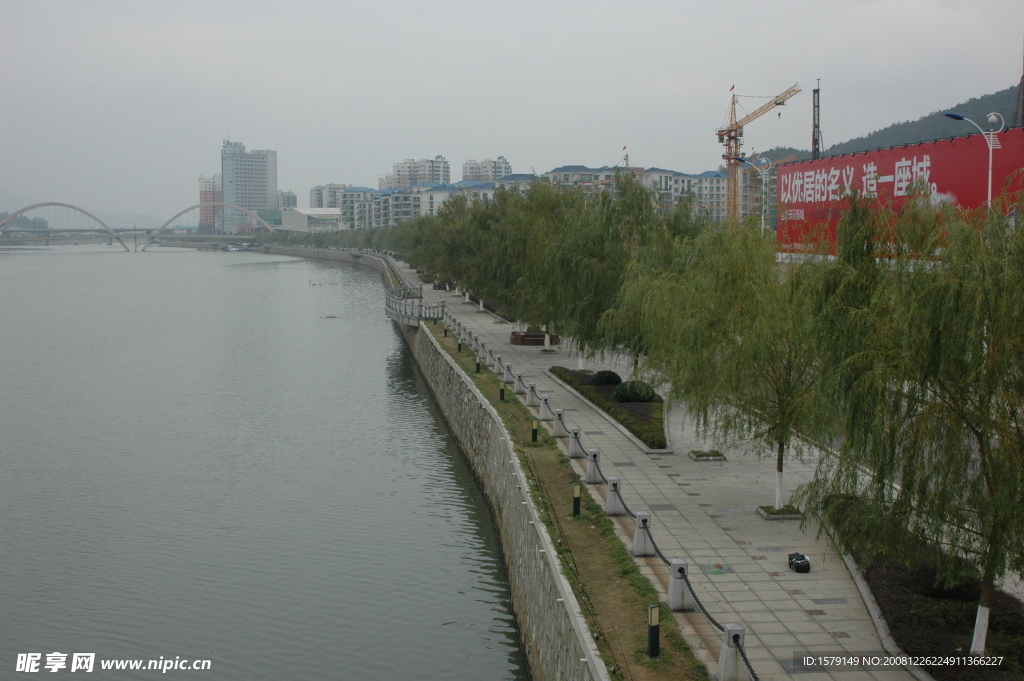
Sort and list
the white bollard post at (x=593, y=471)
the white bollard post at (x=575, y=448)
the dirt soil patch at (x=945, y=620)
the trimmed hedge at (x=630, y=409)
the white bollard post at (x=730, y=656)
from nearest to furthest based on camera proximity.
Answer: the white bollard post at (x=730, y=656) → the dirt soil patch at (x=945, y=620) → the white bollard post at (x=593, y=471) → the white bollard post at (x=575, y=448) → the trimmed hedge at (x=630, y=409)

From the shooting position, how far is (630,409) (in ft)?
80.0

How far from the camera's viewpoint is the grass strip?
10.2 meters

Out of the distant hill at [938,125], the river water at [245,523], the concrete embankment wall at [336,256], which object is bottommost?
the river water at [245,523]

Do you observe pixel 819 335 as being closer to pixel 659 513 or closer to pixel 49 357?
pixel 659 513

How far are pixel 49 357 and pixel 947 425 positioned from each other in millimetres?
46471

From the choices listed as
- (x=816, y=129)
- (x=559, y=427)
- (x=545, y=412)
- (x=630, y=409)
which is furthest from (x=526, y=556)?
(x=816, y=129)

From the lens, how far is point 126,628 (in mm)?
16250

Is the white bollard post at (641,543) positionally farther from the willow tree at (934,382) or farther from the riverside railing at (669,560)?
the willow tree at (934,382)

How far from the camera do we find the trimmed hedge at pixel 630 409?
21.2 meters

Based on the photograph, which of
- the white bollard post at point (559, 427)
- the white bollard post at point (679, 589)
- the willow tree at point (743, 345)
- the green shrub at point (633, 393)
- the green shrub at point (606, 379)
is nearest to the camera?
the white bollard post at point (679, 589)

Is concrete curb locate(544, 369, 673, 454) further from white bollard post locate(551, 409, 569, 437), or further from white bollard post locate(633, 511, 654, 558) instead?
white bollard post locate(633, 511, 654, 558)

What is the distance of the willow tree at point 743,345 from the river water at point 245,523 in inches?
213

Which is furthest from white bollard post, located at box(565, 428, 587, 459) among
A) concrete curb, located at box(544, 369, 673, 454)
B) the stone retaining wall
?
concrete curb, located at box(544, 369, 673, 454)

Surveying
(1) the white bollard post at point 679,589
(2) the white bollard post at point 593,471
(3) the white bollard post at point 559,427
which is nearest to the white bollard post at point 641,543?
(1) the white bollard post at point 679,589
